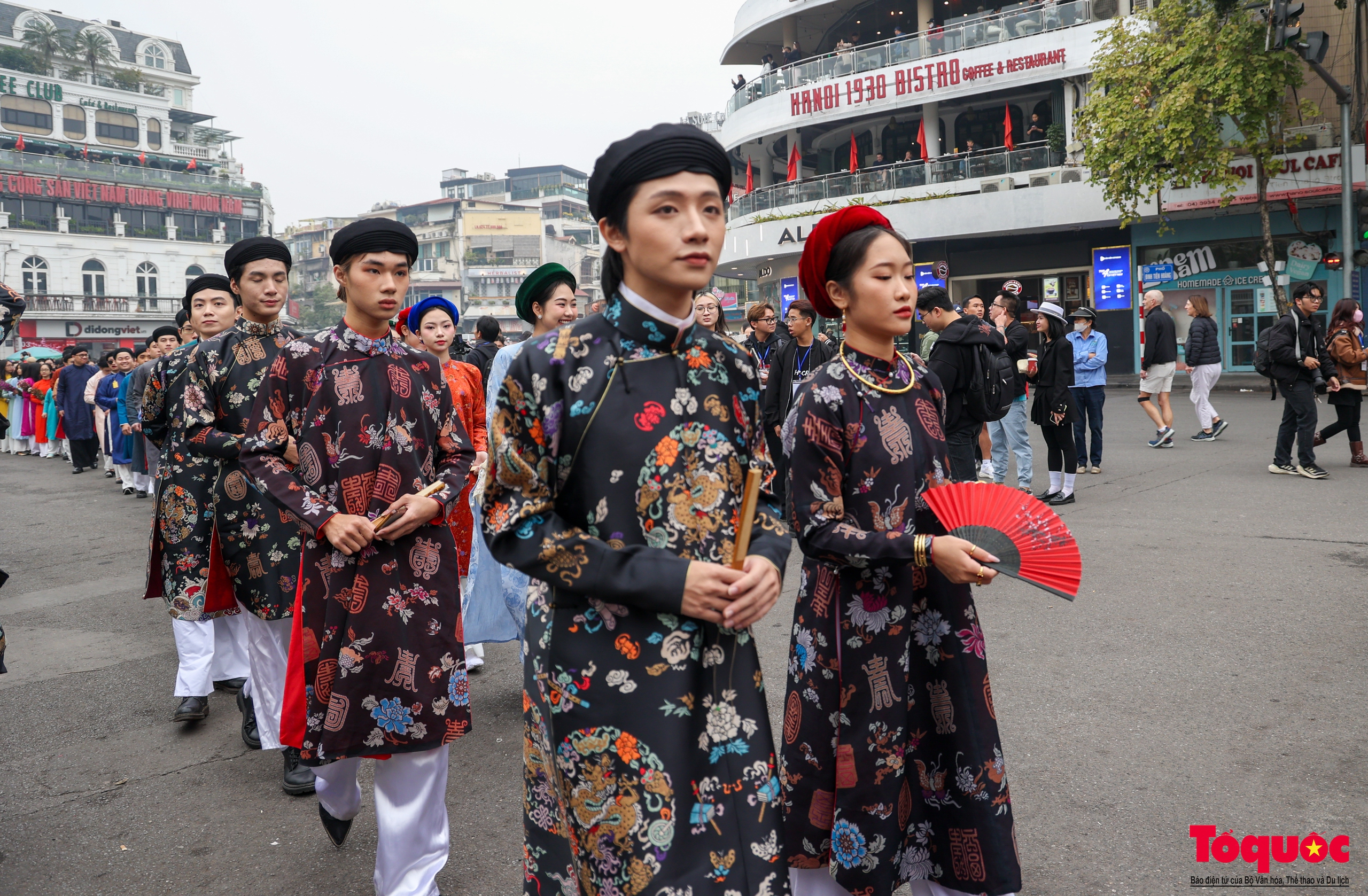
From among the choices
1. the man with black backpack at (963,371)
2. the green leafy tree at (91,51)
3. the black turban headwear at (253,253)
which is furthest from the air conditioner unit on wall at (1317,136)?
the green leafy tree at (91,51)

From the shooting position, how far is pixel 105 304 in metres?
58.0

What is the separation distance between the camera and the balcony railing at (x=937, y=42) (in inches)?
941

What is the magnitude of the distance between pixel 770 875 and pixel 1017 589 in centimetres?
489

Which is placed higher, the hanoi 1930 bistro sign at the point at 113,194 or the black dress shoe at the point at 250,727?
the hanoi 1930 bistro sign at the point at 113,194

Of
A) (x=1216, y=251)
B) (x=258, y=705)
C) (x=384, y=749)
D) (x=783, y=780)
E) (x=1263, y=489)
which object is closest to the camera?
(x=783, y=780)

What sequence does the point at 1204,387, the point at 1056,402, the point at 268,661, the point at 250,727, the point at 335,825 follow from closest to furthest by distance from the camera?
1. the point at 335,825
2. the point at 268,661
3. the point at 250,727
4. the point at 1056,402
5. the point at 1204,387

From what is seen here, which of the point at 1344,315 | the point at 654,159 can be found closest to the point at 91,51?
the point at 1344,315

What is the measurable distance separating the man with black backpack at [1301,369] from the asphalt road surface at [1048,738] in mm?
2183

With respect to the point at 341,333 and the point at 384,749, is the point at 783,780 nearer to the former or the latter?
the point at 384,749

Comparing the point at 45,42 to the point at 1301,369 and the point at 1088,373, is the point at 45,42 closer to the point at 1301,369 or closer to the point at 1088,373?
the point at 1088,373

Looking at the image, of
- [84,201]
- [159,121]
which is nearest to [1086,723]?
[84,201]

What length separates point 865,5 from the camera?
95.3 feet

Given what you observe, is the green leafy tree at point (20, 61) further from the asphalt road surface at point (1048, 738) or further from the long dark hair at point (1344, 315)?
the long dark hair at point (1344, 315)

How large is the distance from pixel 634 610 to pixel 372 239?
186 cm
